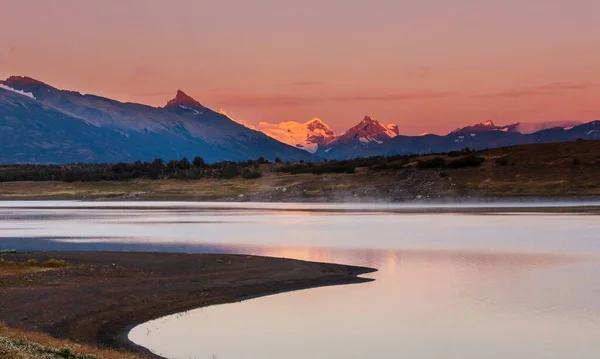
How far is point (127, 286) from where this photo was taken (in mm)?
34938

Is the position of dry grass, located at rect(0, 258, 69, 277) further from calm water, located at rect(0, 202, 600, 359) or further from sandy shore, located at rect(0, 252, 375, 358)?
calm water, located at rect(0, 202, 600, 359)

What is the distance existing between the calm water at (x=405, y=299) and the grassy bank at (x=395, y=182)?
50.9 metres

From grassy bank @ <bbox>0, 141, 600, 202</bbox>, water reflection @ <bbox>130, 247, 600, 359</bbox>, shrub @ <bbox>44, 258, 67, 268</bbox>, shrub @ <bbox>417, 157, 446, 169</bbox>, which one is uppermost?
shrub @ <bbox>417, 157, 446, 169</bbox>

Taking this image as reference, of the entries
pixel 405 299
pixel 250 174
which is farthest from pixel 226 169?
pixel 405 299

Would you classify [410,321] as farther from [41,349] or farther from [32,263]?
[32,263]

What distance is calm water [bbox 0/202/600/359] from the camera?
24688 millimetres

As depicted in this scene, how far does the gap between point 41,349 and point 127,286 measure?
1593 cm

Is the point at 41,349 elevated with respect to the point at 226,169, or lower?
lower

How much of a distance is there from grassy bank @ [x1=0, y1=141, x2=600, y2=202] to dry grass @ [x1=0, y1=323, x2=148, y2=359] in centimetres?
9848

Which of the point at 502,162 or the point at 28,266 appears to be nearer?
the point at 28,266

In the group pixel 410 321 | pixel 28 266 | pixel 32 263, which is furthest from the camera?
pixel 32 263

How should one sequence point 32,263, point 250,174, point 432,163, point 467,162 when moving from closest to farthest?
1. point 32,263
2. point 467,162
3. point 432,163
4. point 250,174

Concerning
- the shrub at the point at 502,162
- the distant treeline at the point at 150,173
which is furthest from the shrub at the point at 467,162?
the distant treeline at the point at 150,173

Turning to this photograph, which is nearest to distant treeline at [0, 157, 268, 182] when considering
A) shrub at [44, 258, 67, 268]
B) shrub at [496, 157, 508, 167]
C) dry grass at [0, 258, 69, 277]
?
shrub at [496, 157, 508, 167]
